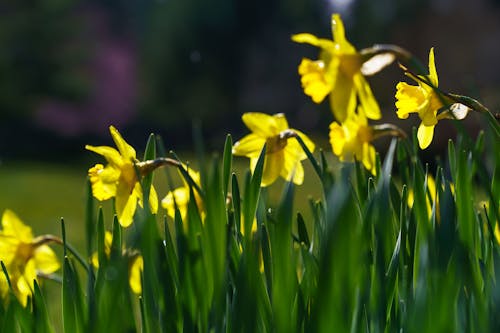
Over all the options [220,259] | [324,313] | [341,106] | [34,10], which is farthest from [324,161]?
[34,10]

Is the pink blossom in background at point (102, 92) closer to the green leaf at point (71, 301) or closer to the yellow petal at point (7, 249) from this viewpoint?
the yellow petal at point (7, 249)

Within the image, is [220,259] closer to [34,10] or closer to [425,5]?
[425,5]

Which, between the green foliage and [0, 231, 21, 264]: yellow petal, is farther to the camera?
[0, 231, 21, 264]: yellow petal

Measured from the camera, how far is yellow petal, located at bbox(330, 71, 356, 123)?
3.27ft

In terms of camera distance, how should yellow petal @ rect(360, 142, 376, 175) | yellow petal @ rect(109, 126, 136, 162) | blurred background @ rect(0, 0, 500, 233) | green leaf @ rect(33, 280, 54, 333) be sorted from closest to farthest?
green leaf @ rect(33, 280, 54, 333) < yellow petal @ rect(109, 126, 136, 162) < yellow petal @ rect(360, 142, 376, 175) < blurred background @ rect(0, 0, 500, 233)

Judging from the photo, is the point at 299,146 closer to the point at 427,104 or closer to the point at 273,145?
the point at 273,145

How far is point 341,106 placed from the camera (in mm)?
996

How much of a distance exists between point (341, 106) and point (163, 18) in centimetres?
1321

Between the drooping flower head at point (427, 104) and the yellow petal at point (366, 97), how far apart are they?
0.10 meters

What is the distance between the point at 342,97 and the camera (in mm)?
1006

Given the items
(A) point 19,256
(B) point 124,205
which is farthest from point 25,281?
(B) point 124,205

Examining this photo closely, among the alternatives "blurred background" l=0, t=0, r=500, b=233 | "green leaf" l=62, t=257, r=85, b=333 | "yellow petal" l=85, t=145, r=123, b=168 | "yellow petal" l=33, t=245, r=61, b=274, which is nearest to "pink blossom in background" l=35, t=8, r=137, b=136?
"blurred background" l=0, t=0, r=500, b=233

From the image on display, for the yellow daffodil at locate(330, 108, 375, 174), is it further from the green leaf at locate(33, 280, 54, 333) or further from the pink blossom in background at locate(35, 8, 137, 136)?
the pink blossom in background at locate(35, 8, 137, 136)

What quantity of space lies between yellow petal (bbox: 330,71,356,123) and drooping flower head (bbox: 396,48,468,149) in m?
0.10
